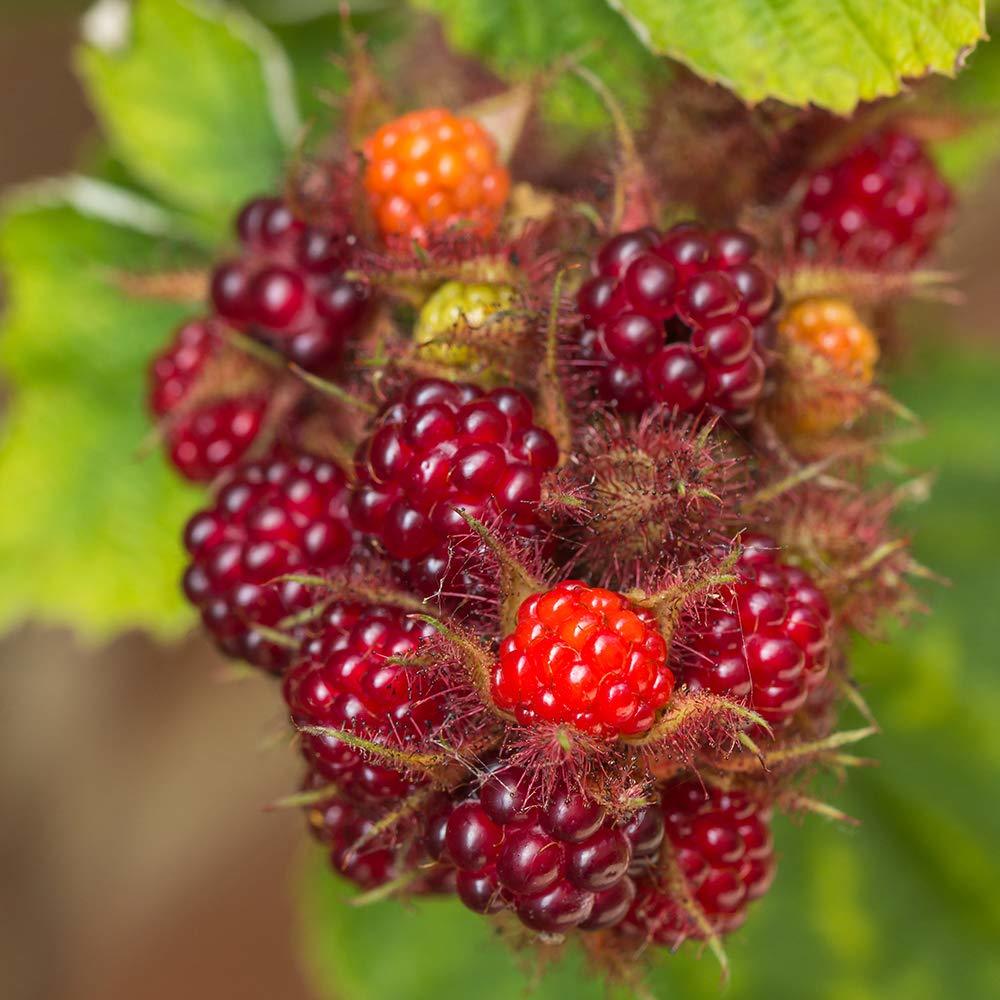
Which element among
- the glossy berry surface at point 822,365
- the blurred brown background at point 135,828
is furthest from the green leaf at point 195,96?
the blurred brown background at point 135,828

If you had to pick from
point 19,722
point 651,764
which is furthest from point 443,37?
point 19,722

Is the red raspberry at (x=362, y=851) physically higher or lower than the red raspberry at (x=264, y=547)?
lower

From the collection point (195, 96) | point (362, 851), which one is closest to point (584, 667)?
point (362, 851)

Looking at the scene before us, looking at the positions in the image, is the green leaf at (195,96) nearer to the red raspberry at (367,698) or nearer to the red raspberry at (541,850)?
the red raspberry at (367,698)

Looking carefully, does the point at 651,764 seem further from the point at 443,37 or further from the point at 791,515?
the point at 443,37

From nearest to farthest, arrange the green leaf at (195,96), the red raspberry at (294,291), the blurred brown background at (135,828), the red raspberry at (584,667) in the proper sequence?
the red raspberry at (584,667) < the red raspberry at (294,291) < the green leaf at (195,96) < the blurred brown background at (135,828)

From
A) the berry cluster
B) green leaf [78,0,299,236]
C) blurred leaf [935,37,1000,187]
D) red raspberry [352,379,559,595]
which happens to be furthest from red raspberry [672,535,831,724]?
green leaf [78,0,299,236]

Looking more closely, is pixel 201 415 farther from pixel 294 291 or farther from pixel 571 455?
pixel 571 455
